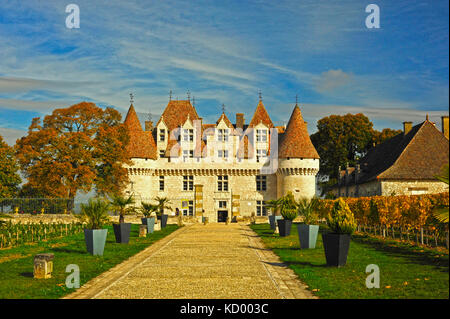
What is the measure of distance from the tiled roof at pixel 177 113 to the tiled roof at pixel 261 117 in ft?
19.7

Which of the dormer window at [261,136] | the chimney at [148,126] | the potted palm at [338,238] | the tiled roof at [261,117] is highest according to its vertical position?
the tiled roof at [261,117]

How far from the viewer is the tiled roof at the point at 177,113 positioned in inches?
1939

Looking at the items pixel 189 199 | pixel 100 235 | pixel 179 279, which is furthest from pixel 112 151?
pixel 179 279

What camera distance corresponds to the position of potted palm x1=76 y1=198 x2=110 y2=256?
1573cm

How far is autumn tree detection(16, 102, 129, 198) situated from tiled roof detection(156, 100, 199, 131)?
33.0 ft

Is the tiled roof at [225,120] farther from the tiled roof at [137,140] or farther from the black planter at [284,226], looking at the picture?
the black planter at [284,226]

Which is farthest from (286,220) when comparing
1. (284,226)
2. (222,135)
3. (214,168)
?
(222,135)

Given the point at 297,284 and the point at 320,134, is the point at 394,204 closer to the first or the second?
the point at 297,284

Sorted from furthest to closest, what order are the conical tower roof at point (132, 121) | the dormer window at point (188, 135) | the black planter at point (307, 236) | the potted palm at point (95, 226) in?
the dormer window at point (188, 135), the conical tower roof at point (132, 121), the black planter at point (307, 236), the potted palm at point (95, 226)

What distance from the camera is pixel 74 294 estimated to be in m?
9.20

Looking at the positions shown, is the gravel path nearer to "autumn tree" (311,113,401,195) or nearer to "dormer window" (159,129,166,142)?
"dormer window" (159,129,166,142)

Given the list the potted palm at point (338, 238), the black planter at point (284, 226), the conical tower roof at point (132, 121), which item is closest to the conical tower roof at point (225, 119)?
the conical tower roof at point (132, 121)

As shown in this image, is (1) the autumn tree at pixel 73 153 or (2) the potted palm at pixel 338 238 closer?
(2) the potted palm at pixel 338 238

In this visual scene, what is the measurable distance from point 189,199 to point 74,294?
3771 cm
